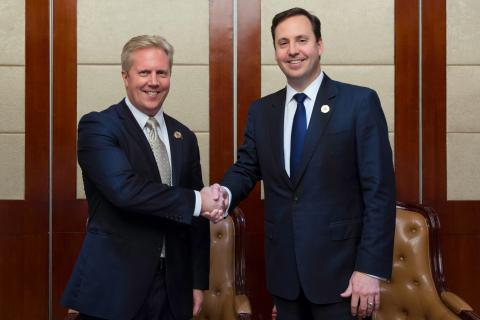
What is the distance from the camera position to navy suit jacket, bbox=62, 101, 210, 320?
5.82 ft

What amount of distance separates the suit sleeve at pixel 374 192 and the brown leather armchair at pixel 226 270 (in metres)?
1.08

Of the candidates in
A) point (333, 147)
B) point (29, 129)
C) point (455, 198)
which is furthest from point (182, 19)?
point (455, 198)

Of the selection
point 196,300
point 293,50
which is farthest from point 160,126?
point 196,300

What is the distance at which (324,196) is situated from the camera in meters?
1.91

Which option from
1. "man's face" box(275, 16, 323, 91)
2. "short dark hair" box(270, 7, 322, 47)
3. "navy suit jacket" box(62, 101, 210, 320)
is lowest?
"navy suit jacket" box(62, 101, 210, 320)

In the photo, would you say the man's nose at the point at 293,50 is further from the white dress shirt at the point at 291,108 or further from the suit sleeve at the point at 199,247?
the suit sleeve at the point at 199,247

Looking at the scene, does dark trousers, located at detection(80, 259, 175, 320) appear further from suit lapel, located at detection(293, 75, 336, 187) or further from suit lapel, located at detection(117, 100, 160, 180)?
suit lapel, located at detection(293, 75, 336, 187)

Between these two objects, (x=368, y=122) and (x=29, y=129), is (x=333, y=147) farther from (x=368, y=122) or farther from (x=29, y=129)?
(x=29, y=129)

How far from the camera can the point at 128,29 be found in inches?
126

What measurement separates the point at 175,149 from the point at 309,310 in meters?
0.72

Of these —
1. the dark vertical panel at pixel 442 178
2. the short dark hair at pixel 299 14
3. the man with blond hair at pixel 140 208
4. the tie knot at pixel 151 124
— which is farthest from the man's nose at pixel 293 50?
the dark vertical panel at pixel 442 178

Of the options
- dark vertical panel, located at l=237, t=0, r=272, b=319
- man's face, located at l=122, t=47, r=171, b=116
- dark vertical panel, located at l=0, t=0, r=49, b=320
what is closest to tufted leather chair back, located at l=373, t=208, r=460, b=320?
dark vertical panel, located at l=237, t=0, r=272, b=319

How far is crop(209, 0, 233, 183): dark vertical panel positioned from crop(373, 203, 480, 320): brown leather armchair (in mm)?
1003

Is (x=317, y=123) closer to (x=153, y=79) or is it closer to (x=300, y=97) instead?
(x=300, y=97)
